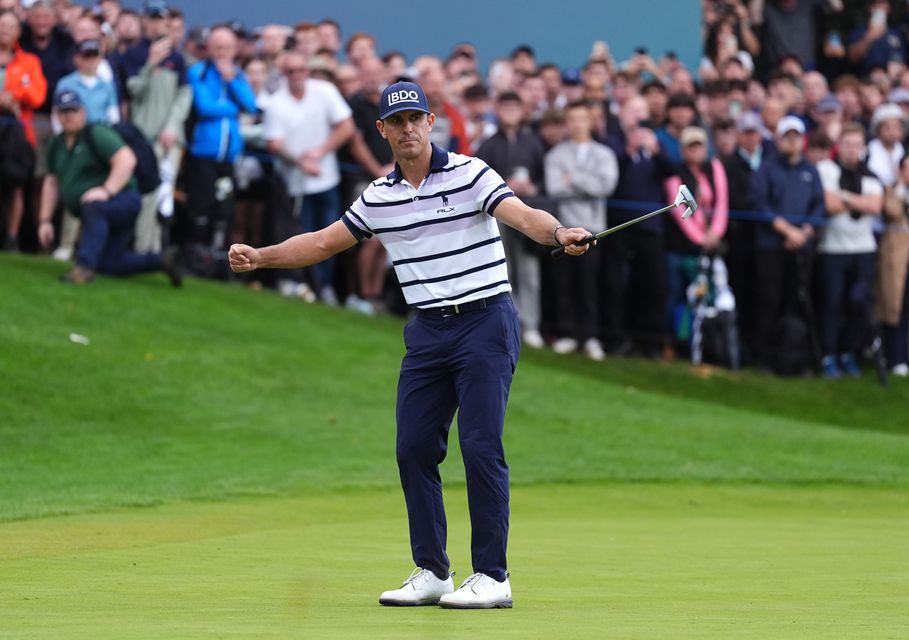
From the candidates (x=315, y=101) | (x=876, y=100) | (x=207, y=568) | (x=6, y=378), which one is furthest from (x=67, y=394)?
(x=876, y=100)

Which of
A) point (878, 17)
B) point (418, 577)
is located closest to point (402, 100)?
point (418, 577)

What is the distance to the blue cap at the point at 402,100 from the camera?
22.9 feet

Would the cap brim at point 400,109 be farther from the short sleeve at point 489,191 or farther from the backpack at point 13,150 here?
the backpack at point 13,150

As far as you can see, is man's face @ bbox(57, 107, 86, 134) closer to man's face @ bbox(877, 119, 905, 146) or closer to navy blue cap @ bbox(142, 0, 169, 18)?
navy blue cap @ bbox(142, 0, 169, 18)

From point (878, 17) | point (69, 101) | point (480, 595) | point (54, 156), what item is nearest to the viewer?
point (480, 595)

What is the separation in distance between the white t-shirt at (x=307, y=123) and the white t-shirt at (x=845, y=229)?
5.63 meters

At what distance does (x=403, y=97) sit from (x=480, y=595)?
2.12 meters

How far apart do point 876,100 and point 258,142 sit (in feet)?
27.1

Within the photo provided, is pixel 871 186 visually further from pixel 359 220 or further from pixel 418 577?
pixel 418 577

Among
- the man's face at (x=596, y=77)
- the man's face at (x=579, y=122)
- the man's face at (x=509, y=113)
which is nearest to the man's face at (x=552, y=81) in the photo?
the man's face at (x=596, y=77)

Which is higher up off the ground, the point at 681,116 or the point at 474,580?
the point at 681,116

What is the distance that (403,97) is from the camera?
7.00 metres

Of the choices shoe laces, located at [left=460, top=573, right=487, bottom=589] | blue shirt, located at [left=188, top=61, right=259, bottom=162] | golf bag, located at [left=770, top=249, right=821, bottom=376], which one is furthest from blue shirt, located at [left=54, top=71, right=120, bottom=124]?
shoe laces, located at [left=460, top=573, right=487, bottom=589]

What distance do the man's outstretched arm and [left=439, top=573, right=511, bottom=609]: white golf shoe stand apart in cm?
164
